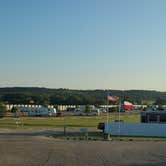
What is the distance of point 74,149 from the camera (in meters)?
32.9

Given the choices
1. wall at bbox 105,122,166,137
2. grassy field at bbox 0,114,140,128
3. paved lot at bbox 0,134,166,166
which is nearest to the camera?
paved lot at bbox 0,134,166,166

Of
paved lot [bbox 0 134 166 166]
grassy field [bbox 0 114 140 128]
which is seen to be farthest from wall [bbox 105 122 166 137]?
paved lot [bbox 0 134 166 166]

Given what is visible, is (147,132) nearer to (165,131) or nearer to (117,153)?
(165,131)

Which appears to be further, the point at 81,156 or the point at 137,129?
the point at 137,129

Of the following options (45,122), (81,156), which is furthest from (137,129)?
(45,122)

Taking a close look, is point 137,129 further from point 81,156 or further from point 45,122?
point 45,122

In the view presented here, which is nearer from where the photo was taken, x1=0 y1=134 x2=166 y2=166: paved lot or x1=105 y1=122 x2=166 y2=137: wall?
x1=0 y1=134 x2=166 y2=166: paved lot

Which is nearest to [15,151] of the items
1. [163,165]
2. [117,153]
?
[117,153]

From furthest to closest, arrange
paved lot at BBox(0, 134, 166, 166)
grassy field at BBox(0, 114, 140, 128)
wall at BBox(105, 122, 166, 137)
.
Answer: grassy field at BBox(0, 114, 140, 128) < wall at BBox(105, 122, 166, 137) < paved lot at BBox(0, 134, 166, 166)

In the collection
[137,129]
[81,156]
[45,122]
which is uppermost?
[45,122]

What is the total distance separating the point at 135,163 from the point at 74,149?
8309 millimetres

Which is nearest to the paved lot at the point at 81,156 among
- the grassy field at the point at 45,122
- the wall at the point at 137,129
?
the wall at the point at 137,129

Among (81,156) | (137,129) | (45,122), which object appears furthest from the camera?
(45,122)

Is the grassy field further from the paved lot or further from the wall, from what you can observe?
the paved lot
